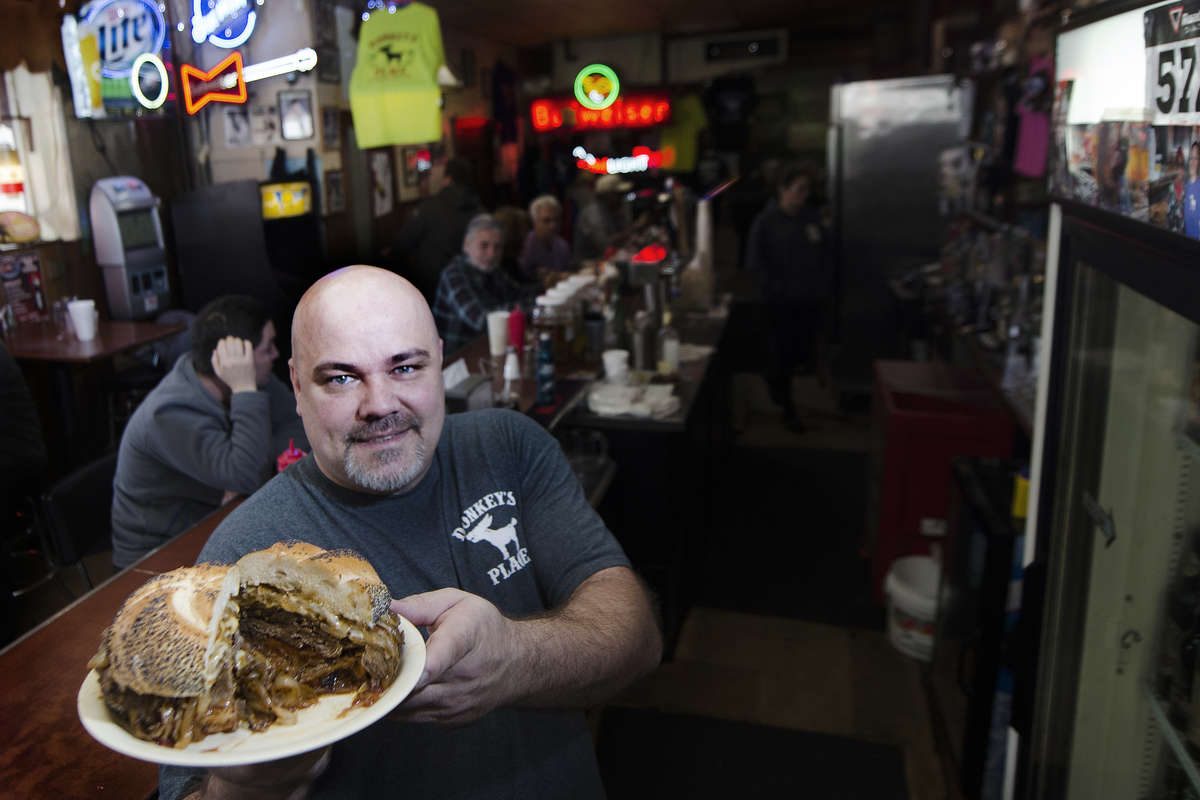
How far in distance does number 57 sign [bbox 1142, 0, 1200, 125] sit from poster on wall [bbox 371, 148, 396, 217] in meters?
5.98

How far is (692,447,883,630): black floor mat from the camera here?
13.2ft

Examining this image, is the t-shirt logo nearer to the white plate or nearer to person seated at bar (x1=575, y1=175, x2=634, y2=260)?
the white plate

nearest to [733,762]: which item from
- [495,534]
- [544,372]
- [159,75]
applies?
[544,372]

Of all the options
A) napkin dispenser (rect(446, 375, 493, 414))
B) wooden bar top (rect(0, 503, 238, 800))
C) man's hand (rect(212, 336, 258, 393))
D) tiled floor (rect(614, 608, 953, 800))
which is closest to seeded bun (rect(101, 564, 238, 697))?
wooden bar top (rect(0, 503, 238, 800))

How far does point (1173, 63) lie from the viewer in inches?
50.4

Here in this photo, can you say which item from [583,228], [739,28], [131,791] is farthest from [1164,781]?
[739,28]

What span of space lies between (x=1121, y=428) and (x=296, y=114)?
4470 mm

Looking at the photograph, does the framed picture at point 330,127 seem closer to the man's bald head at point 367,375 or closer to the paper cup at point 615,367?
the paper cup at point 615,367

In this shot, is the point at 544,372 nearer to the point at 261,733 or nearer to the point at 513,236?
the point at 261,733

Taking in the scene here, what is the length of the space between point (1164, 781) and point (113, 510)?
104 inches

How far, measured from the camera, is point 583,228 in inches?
275

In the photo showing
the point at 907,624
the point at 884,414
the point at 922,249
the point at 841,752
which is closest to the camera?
the point at 841,752

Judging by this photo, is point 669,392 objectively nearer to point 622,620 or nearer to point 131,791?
point 622,620

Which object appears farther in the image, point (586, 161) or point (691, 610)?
point (586, 161)
